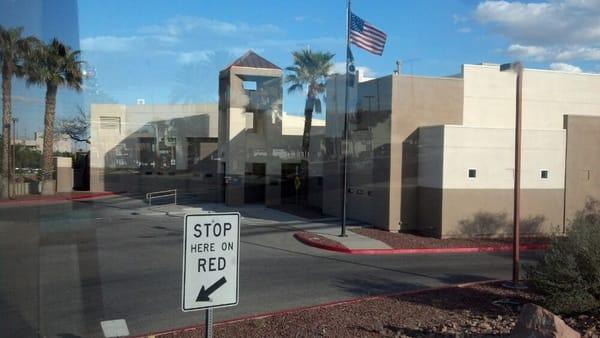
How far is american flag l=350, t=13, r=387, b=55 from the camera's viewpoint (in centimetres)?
2053

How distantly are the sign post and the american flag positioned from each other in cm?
1612

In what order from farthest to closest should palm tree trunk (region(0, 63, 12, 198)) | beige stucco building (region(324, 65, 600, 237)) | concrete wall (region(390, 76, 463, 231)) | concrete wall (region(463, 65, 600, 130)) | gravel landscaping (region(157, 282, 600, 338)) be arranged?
concrete wall (region(463, 65, 600, 130)) < concrete wall (region(390, 76, 463, 231)) < beige stucco building (region(324, 65, 600, 237)) < gravel landscaping (region(157, 282, 600, 338)) < palm tree trunk (region(0, 63, 12, 198))

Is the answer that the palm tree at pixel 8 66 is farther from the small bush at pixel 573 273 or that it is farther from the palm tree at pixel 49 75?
the small bush at pixel 573 273

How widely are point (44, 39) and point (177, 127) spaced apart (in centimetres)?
3046

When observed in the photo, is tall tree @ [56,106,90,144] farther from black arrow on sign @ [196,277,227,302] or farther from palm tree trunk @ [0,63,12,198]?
black arrow on sign @ [196,277,227,302]

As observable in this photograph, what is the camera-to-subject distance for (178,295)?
36.5 ft

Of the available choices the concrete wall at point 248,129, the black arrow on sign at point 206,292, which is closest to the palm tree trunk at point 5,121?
the black arrow on sign at point 206,292

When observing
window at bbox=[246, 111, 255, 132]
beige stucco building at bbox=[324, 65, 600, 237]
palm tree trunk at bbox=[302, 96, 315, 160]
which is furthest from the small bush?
window at bbox=[246, 111, 255, 132]

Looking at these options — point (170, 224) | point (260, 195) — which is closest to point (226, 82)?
point (260, 195)

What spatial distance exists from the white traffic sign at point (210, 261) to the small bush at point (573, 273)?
539 cm

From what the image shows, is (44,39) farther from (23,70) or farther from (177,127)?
(177,127)

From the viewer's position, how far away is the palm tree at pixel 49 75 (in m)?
8.29

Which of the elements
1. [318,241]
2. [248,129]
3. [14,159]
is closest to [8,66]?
[14,159]

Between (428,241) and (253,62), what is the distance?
1628cm
